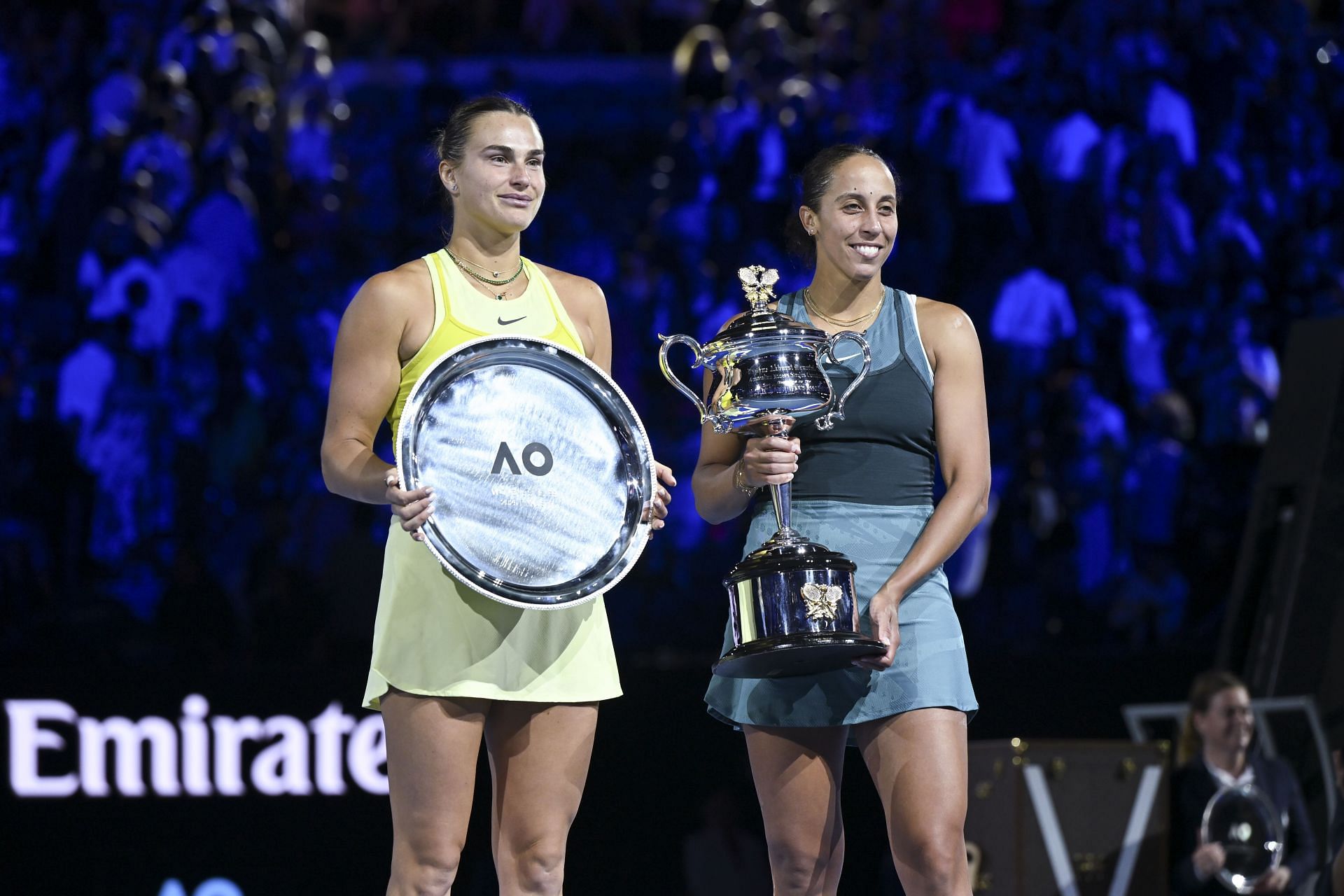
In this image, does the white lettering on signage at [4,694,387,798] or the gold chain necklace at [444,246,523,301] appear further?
the white lettering on signage at [4,694,387,798]

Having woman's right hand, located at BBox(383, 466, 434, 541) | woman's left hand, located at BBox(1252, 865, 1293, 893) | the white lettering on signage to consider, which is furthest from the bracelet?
woman's left hand, located at BBox(1252, 865, 1293, 893)

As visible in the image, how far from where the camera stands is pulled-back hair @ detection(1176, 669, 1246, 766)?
4.66m

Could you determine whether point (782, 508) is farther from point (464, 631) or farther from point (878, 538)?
point (464, 631)

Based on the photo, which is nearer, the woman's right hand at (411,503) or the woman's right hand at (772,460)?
the woman's right hand at (411,503)

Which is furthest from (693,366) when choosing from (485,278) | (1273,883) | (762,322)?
(1273,883)

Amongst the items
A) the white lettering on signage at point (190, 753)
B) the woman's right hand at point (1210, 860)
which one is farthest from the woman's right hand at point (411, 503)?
the woman's right hand at point (1210, 860)

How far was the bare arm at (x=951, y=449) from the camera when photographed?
248 centimetres

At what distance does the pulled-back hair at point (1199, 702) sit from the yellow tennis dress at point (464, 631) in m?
2.73

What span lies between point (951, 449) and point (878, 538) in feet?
0.58

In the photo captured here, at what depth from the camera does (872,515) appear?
8.42 feet

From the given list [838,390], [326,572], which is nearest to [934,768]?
[838,390]

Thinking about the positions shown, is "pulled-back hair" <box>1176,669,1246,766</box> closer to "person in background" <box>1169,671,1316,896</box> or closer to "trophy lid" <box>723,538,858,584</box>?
"person in background" <box>1169,671,1316,896</box>

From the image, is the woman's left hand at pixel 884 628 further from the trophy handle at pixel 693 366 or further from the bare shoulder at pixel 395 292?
the bare shoulder at pixel 395 292

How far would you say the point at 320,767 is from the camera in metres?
4.45
